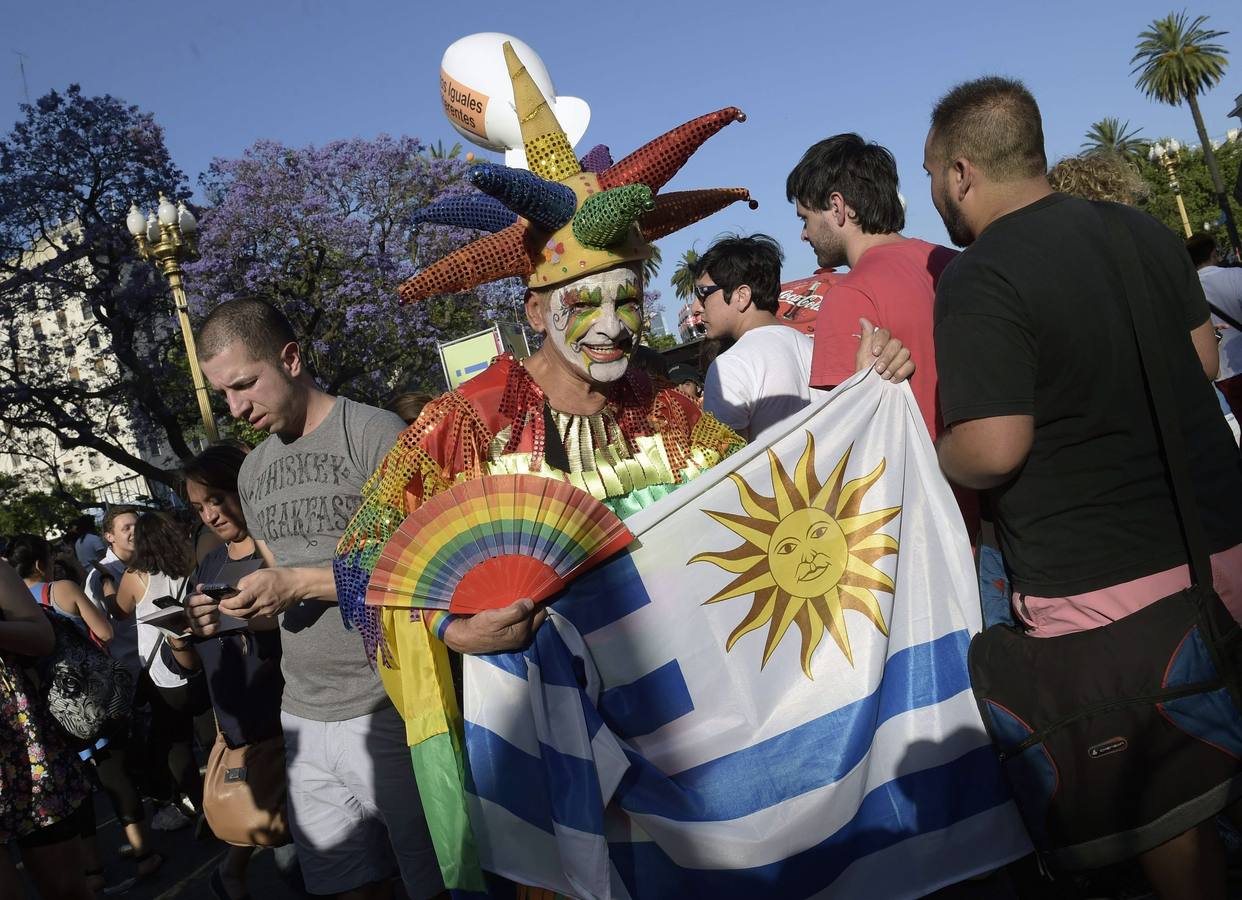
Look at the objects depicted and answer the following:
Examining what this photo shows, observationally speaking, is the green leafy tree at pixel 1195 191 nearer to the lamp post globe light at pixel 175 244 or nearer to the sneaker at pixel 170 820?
the lamp post globe light at pixel 175 244

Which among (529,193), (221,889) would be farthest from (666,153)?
(221,889)

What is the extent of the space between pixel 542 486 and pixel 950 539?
3.74ft

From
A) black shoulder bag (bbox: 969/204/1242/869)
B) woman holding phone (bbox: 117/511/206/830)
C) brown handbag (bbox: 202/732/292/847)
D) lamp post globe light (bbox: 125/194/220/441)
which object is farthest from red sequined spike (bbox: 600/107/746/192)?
lamp post globe light (bbox: 125/194/220/441)

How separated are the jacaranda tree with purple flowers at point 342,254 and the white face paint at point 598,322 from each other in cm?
1737

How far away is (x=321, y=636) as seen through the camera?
3.38 meters

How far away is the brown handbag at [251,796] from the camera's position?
155 inches

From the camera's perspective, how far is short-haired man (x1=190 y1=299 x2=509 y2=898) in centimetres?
328

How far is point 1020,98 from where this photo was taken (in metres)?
2.53

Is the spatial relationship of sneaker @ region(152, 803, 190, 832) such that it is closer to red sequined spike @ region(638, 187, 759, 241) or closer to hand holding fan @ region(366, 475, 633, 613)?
hand holding fan @ region(366, 475, 633, 613)

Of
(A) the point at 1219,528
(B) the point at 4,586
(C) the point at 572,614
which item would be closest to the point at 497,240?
(C) the point at 572,614

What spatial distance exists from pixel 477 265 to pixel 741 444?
0.96 meters

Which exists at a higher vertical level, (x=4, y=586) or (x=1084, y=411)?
(x=4, y=586)

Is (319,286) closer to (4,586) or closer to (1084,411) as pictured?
(4,586)

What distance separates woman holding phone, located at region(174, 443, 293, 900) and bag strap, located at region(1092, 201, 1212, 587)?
122 inches
